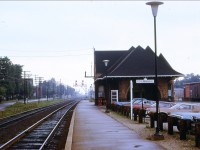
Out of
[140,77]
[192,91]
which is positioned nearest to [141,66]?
[140,77]

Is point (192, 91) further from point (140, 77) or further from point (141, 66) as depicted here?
point (140, 77)

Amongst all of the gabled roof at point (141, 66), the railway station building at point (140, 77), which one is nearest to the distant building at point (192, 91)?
the gabled roof at point (141, 66)

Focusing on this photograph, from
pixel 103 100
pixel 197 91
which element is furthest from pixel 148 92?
pixel 197 91

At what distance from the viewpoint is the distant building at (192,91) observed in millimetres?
63069

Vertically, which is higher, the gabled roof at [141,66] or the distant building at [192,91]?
the gabled roof at [141,66]

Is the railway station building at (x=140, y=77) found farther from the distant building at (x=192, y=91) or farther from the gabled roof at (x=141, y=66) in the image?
the distant building at (x=192, y=91)

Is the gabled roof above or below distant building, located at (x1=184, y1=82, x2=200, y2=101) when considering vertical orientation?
above

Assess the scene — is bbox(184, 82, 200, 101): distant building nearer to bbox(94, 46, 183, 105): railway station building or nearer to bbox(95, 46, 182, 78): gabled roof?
bbox(95, 46, 182, 78): gabled roof

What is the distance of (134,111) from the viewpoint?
25.7 meters

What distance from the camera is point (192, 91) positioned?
224 feet

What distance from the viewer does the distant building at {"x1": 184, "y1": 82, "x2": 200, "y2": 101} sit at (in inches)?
2483

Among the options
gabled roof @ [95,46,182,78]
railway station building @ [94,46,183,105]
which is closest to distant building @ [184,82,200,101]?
gabled roof @ [95,46,182,78]

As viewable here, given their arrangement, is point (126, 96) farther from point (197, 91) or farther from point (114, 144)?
point (114, 144)

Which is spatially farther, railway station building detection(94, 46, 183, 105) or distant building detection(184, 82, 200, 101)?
distant building detection(184, 82, 200, 101)
